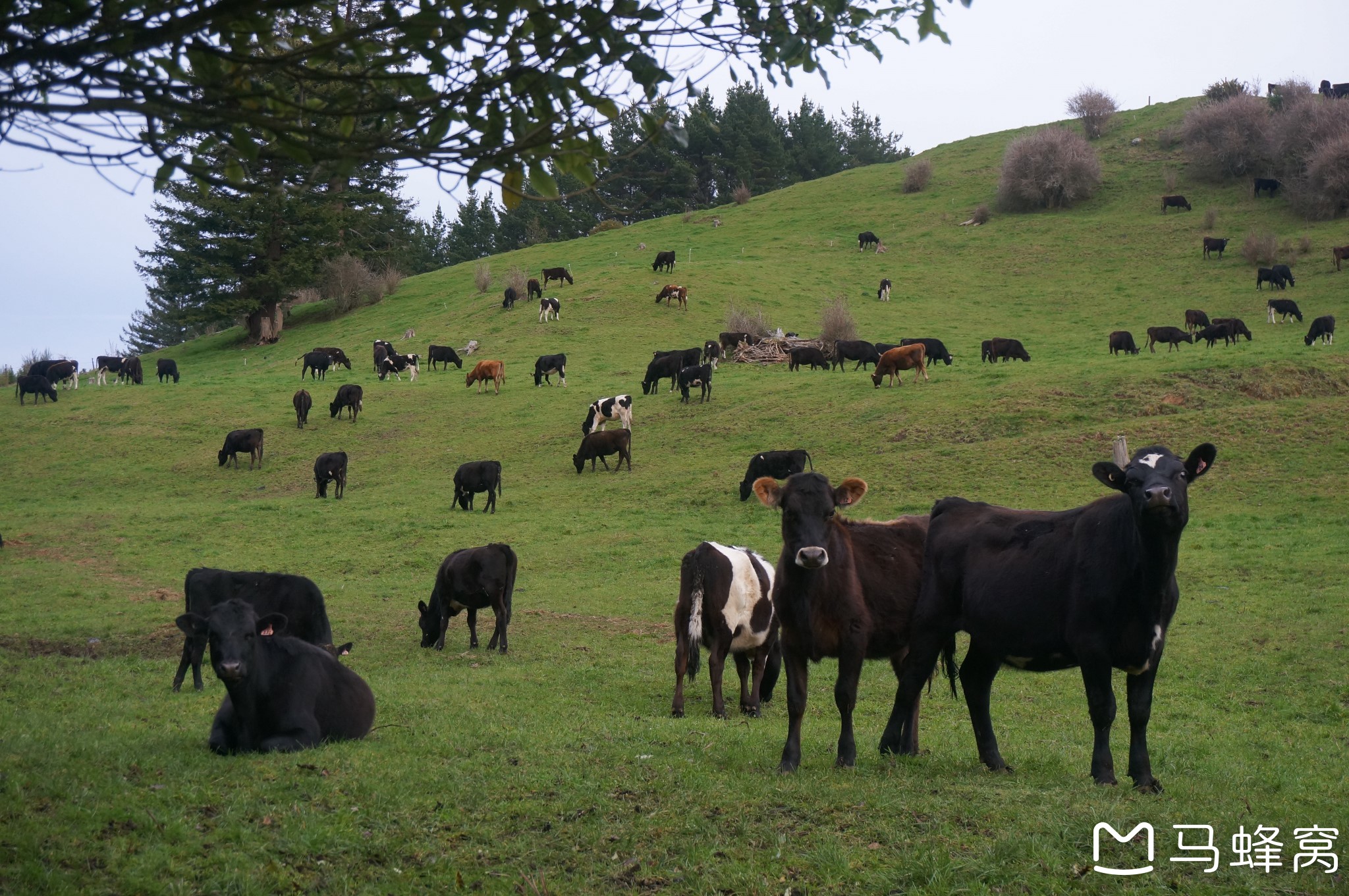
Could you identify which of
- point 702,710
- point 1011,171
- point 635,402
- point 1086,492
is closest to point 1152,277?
point 1011,171

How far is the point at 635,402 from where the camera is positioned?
39.1 metres

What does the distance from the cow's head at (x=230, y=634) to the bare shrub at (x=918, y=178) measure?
269 feet

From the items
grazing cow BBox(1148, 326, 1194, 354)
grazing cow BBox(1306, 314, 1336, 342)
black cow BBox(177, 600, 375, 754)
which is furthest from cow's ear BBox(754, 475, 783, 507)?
grazing cow BBox(1306, 314, 1336, 342)

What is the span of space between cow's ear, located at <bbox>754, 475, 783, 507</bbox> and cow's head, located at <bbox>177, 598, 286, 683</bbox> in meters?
4.16

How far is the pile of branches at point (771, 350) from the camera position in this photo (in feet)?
149

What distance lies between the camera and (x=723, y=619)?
1207 centimetres

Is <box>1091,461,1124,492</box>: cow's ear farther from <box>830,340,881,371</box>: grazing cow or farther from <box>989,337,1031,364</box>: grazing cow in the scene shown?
<box>989,337,1031,364</box>: grazing cow

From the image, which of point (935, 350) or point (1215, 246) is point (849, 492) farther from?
point (1215, 246)

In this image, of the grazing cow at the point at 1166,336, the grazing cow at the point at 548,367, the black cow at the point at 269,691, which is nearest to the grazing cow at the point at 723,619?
the black cow at the point at 269,691

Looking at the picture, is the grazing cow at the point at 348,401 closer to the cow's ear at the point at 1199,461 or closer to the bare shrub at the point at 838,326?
the bare shrub at the point at 838,326

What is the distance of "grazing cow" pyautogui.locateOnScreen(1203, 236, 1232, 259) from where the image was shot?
6203cm

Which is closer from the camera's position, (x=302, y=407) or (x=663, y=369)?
(x=302, y=407)

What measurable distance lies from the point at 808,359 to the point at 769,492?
3569 cm

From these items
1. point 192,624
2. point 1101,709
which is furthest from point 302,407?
point 1101,709
